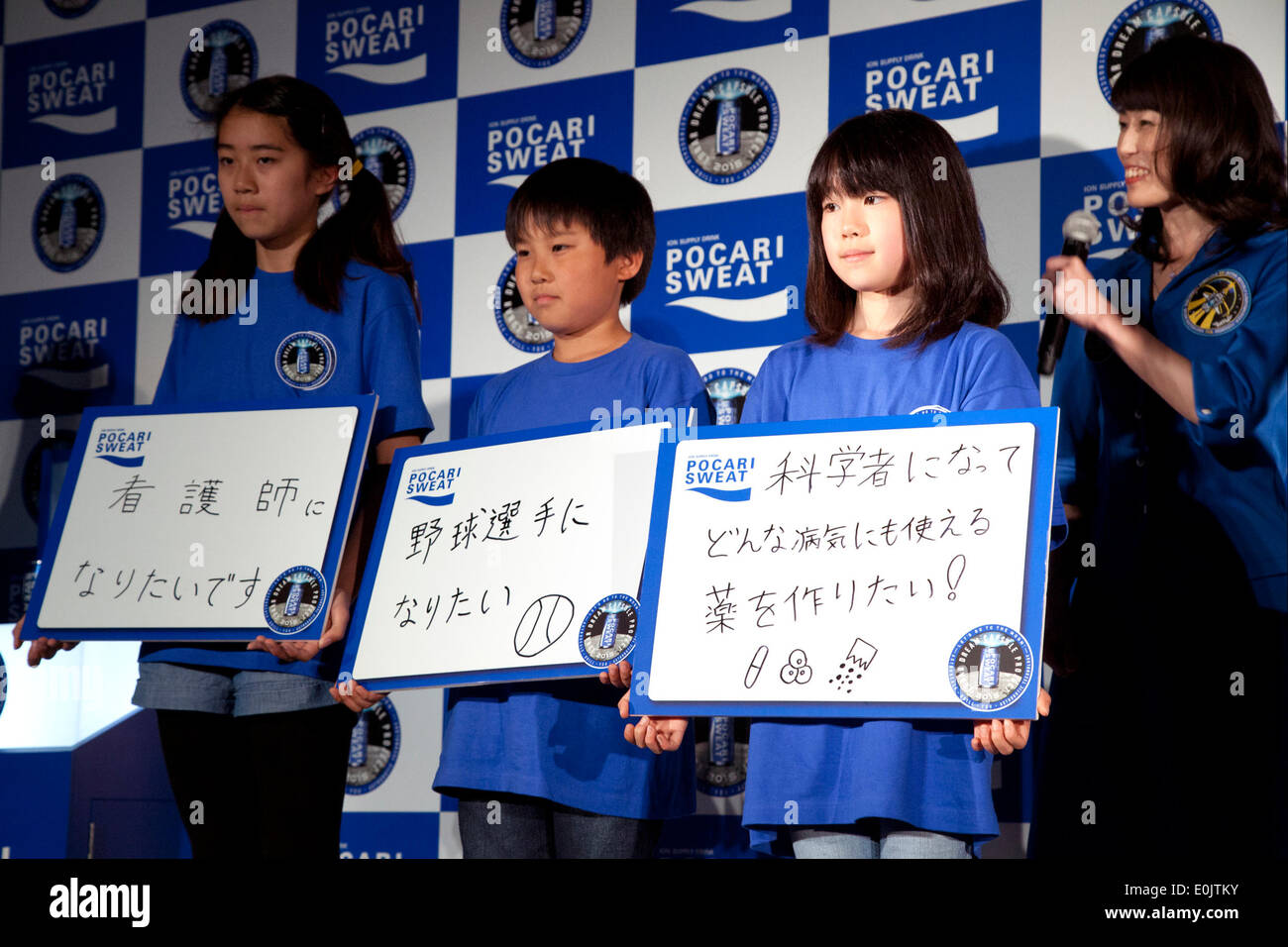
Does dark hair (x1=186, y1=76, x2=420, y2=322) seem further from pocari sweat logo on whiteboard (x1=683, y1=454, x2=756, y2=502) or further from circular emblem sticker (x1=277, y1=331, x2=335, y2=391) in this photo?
pocari sweat logo on whiteboard (x1=683, y1=454, x2=756, y2=502)

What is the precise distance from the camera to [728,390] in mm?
2574

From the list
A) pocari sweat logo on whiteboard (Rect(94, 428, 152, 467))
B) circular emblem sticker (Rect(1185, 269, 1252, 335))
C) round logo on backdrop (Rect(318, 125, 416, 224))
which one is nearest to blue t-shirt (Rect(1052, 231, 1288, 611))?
circular emblem sticker (Rect(1185, 269, 1252, 335))

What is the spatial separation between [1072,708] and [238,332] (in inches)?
58.8

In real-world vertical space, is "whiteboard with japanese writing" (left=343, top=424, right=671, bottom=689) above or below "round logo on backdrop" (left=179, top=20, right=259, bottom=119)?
below

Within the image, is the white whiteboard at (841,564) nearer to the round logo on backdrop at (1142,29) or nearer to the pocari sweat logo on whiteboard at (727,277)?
the pocari sweat logo on whiteboard at (727,277)

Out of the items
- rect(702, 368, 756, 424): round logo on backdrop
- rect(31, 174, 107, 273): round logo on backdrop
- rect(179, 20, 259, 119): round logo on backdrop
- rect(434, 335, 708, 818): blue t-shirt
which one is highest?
rect(179, 20, 259, 119): round logo on backdrop

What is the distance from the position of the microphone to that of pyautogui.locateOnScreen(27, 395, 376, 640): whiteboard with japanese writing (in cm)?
108

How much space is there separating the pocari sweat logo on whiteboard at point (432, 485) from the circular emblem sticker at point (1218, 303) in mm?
1141

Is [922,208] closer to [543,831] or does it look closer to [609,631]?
[609,631]

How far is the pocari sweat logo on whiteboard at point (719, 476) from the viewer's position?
6.23ft

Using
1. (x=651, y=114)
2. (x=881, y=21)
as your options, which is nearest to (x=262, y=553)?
(x=651, y=114)

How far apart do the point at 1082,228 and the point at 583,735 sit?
1.12 metres

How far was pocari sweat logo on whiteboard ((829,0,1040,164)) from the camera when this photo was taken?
2.38 m

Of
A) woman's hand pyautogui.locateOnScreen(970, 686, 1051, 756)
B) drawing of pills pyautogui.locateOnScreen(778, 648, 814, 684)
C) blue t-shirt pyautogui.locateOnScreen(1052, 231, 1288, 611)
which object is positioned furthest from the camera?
blue t-shirt pyautogui.locateOnScreen(1052, 231, 1288, 611)
